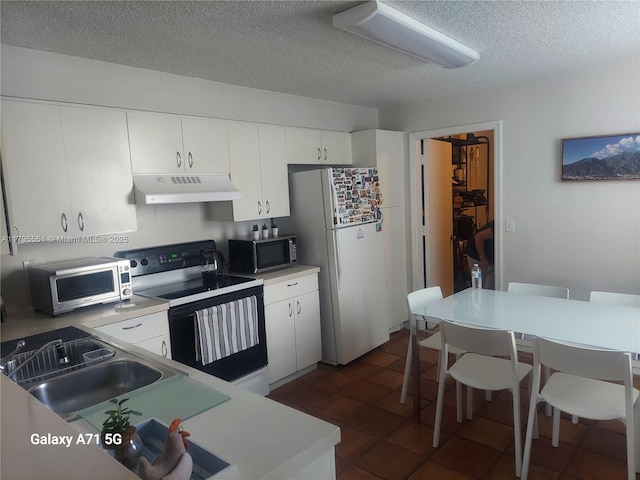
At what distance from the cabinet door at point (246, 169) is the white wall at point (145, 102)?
0.51 feet

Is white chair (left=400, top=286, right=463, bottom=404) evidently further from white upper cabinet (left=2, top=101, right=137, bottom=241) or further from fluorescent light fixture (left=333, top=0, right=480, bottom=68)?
white upper cabinet (left=2, top=101, right=137, bottom=241)

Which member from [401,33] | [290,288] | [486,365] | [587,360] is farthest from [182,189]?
[587,360]

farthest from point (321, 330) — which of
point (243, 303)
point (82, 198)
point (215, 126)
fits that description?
point (82, 198)

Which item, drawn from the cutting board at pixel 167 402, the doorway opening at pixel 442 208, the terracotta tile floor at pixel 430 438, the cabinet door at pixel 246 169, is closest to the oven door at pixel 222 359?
the terracotta tile floor at pixel 430 438

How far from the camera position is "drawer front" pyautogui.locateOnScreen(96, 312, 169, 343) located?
7.93 feet

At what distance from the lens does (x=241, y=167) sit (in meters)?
3.35

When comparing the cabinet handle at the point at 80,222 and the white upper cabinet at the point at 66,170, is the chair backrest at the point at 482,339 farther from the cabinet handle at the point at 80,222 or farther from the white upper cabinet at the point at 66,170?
the cabinet handle at the point at 80,222

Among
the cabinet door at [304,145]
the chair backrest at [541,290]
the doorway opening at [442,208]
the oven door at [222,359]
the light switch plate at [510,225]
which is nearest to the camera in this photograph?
the oven door at [222,359]

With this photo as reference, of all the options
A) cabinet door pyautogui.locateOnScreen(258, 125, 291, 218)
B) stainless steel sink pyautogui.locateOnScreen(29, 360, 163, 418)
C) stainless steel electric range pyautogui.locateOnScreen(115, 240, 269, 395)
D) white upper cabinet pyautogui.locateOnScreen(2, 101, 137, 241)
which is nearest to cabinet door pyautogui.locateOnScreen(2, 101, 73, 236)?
white upper cabinet pyautogui.locateOnScreen(2, 101, 137, 241)

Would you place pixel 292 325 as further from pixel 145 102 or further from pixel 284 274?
pixel 145 102

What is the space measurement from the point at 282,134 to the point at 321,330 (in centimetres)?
172

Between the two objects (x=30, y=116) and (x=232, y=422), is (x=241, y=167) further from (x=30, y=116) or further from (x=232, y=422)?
(x=232, y=422)

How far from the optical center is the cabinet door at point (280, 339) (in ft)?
10.9

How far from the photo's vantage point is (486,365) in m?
2.54
